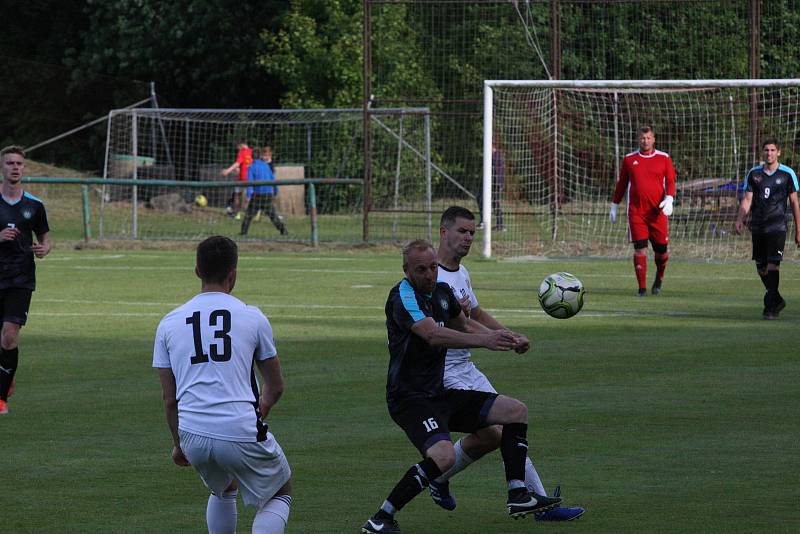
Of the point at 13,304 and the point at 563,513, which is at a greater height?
the point at 13,304

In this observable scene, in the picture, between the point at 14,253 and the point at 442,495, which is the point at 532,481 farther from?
the point at 14,253

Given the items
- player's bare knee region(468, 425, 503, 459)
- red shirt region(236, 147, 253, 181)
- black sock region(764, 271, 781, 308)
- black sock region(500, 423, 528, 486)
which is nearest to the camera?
black sock region(500, 423, 528, 486)

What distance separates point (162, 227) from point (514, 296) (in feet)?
53.6

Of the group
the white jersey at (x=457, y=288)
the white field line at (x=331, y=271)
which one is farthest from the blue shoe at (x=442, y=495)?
the white field line at (x=331, y=271)

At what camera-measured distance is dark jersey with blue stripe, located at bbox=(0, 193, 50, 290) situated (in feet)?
38.2

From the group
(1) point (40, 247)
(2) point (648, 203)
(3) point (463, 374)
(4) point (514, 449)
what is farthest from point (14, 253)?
(2) point (648, 203)

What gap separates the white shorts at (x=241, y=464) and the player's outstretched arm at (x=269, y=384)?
148mm

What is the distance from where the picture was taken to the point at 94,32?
52656 millimetres

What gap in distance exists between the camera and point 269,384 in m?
6.27

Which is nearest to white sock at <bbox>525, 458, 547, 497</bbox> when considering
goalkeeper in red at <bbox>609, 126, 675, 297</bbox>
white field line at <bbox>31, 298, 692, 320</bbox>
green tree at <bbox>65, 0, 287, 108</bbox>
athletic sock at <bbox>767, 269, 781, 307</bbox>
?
white field line at <bbox>31, 298, 692, 320</bbox>

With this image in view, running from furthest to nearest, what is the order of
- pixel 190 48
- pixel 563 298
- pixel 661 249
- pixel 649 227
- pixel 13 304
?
pixel 190 48 → pixel 649 227 → pixel 661 249 → pixel 13 304 → pixel 563 298

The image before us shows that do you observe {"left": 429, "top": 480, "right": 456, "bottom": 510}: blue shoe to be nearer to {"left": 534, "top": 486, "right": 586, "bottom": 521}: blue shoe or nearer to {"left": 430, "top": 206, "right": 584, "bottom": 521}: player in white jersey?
{"left": 430, "top": 206, "right": 584, "bottom": 521}: player in white jersey

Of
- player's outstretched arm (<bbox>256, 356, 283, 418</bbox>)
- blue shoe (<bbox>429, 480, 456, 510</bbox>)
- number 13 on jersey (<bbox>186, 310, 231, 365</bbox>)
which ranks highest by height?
number 13 on jersey (<bbox>186, 310, 231, 365</bbox>)

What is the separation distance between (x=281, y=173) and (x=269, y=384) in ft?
112
